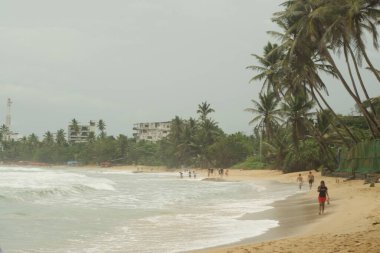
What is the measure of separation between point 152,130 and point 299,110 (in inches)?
5357

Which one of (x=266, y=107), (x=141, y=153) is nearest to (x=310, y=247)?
(x=266, y=107)

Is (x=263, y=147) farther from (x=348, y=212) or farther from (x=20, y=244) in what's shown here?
(x=20, y=244)

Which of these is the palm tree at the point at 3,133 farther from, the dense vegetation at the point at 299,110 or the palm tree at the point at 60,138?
the dense vegetation at the point at 299,110

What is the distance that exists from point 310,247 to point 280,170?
45358mm

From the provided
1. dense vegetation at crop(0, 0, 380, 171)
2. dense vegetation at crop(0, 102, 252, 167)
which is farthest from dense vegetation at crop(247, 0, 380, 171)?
dense vegetation at crop(0, 102, 252, 167)

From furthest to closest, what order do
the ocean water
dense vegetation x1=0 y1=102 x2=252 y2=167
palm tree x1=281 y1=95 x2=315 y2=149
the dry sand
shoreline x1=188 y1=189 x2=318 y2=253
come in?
dense vegetation x1=0 y1=102 x2=252 y2=167 → palm tree x1=281 y1=95 x2=315 y2=149 → the ocean water → shoreline x1=188 y1=189 x2=318 y2=253 → the dry sand

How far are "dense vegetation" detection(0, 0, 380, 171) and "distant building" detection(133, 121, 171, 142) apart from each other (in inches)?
2209

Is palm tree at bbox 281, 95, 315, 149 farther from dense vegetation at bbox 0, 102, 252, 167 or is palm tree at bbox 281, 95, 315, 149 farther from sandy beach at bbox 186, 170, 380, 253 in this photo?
dense vegetation at bbox 0, 102, 252, 167

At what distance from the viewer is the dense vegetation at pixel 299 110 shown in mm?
23016

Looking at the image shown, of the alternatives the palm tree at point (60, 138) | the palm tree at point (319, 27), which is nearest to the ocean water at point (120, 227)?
the palm tree at point (319, 27)

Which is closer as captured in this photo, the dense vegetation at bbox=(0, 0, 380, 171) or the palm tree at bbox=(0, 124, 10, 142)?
the dense vegetation at bbox=(0, 0, 380, 171)

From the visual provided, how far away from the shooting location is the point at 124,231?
46.3 ft

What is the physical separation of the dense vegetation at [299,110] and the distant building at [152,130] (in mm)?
56097

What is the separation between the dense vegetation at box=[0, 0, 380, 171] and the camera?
23016 millimetres
